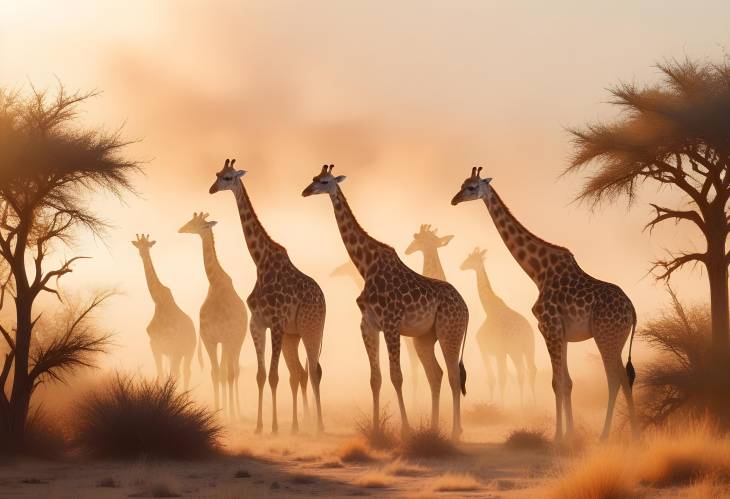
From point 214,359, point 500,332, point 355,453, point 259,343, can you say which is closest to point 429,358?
point 259,343

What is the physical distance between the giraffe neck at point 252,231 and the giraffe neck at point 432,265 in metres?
6.50

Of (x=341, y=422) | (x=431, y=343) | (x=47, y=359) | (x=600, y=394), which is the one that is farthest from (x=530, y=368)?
(x=47, y=359)

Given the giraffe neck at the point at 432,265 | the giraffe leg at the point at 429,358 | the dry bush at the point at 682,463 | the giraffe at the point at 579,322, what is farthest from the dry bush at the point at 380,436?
the giraffe neck at the point at 432,265

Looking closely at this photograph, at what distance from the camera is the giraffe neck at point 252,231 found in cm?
2381

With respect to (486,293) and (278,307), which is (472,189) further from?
(486,293)

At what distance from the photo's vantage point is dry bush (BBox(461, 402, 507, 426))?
92.0 ft

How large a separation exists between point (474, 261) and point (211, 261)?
837 cm

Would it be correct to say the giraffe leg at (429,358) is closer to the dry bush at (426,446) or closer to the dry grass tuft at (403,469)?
the dry bush at (426,446)

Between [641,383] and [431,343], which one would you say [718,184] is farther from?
[431,343]

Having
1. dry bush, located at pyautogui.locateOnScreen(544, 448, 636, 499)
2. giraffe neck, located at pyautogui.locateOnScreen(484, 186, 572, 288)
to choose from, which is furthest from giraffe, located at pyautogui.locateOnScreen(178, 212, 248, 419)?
dry bush, located at pyautogui.locateOnScreen(544, 448, 636, 499)

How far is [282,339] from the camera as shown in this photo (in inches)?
918

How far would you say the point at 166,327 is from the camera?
30391 millimetres

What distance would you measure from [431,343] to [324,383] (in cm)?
2980

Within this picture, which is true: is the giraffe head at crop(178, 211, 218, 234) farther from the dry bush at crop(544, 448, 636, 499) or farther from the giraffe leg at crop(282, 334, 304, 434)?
the dry bush at crop(544, 448, 636, 499)
